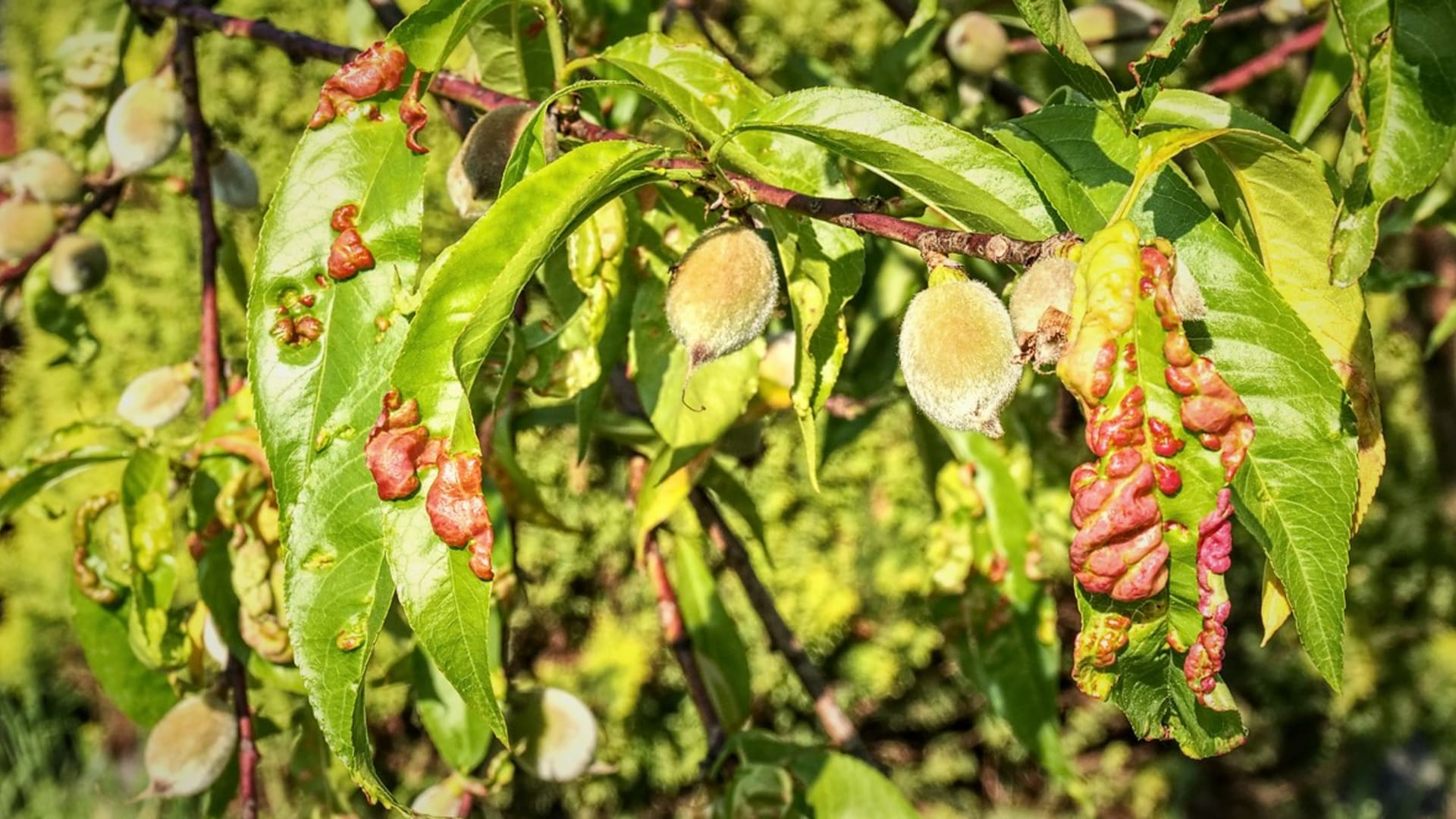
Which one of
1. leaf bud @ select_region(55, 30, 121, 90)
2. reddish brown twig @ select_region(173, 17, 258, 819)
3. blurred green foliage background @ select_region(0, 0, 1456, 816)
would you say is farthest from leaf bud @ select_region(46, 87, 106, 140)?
blurred green foliage background @ select_region(0, 0, 1456, 816)

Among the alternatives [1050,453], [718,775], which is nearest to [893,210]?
[718,775]

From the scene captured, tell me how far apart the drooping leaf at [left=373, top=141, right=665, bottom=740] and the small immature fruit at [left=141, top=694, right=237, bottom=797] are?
827mm

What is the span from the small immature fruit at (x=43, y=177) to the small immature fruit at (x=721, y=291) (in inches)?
51.1

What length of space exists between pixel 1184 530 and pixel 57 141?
1884 mm

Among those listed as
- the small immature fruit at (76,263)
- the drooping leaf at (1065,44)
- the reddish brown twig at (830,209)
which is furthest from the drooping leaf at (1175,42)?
the small immature fruit at (76,263)

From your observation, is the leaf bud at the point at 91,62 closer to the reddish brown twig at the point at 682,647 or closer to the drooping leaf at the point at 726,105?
the reddish brown twig at the point at 682,647

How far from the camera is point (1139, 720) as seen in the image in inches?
29.6

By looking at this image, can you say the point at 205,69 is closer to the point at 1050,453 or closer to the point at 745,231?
the point at 1050,453

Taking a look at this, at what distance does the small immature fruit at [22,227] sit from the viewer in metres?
1.75

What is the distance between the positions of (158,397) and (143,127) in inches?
14.1

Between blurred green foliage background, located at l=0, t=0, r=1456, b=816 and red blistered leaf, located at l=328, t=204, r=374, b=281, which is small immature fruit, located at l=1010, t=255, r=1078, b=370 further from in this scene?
blurred green foliage background, located at l=0, t=0, r=1456, b=816

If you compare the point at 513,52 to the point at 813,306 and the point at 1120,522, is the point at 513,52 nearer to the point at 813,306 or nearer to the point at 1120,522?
the point at 813,306

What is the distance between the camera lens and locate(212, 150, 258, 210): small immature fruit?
69.3 inches

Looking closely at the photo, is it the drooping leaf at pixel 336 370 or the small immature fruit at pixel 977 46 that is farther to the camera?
the small immature fruit at pixel 977 46
